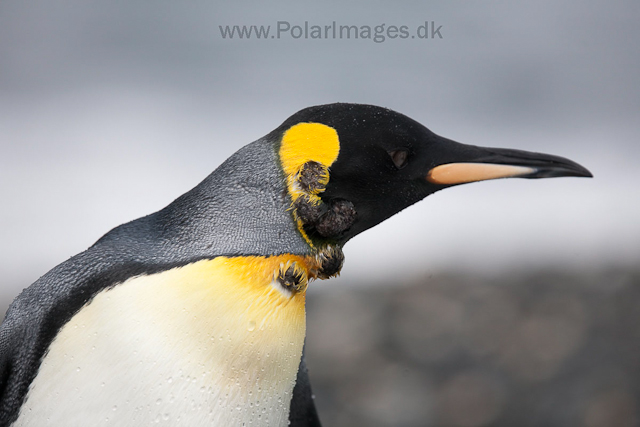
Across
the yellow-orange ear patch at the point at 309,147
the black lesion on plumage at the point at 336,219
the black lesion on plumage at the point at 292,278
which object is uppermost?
the yellow-orange ear patch at the point at 309,147

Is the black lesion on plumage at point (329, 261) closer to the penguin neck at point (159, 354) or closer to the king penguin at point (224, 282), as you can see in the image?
the king penguin at point (224, 282)

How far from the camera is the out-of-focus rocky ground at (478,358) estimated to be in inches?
132

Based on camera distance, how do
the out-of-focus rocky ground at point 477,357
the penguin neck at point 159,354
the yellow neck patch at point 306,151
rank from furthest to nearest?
the out-of-focus rocky ground at point 477,357
the yellow neck patch at point 306,151
the penguin neck at point 159,354

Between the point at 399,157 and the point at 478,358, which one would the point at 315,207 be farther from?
the point at 478,358

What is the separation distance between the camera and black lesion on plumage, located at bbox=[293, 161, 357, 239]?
86 cm

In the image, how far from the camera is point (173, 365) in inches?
30.3

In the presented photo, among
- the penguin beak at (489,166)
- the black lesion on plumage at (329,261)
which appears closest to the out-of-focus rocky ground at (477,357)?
the black lesion on plumage at (329,261)

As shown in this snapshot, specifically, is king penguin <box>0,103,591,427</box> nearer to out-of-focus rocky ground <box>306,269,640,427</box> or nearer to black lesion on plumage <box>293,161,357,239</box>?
black lesion on plumage <box>293,161,357,239</box>

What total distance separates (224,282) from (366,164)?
0.30 m

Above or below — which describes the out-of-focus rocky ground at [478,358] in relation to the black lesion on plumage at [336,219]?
below

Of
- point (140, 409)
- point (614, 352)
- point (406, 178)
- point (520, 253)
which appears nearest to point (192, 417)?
point (140, 409)

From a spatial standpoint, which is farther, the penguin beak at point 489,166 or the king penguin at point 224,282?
the penguin beak at point 489,166

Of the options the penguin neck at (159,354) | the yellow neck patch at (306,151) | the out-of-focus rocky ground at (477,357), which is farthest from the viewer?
the out-of-focus rocky ground at (477,357)

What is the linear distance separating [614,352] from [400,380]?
1469mm
